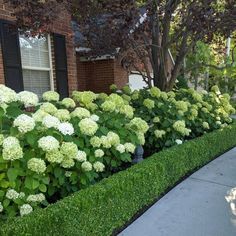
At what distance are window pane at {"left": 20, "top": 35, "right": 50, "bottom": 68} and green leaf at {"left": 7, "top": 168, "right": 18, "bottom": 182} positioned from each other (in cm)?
416

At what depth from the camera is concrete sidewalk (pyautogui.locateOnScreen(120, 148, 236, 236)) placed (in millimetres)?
3076

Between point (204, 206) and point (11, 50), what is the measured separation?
4.45 m

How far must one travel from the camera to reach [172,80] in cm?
743

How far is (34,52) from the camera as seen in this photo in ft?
21.8

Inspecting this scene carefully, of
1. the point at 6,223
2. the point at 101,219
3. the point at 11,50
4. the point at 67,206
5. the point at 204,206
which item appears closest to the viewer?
the point at 6,223

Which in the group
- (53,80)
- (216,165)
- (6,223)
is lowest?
(216,165)

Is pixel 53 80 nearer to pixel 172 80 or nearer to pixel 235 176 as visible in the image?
→ pixel 172 80

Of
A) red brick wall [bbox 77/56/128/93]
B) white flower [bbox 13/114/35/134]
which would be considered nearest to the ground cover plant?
white flower [bbox 13/114/35/134]

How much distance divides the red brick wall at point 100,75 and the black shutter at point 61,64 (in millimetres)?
3508

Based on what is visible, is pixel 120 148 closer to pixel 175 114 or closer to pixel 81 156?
pixel 81 156

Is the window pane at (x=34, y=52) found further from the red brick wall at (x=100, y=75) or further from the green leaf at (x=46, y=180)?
the green leaf at (x=46, y=180)

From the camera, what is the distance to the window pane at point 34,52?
6.38 m

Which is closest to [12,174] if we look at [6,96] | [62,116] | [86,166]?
[86,166]

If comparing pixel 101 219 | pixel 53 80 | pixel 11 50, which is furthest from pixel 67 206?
pixel 53 80
